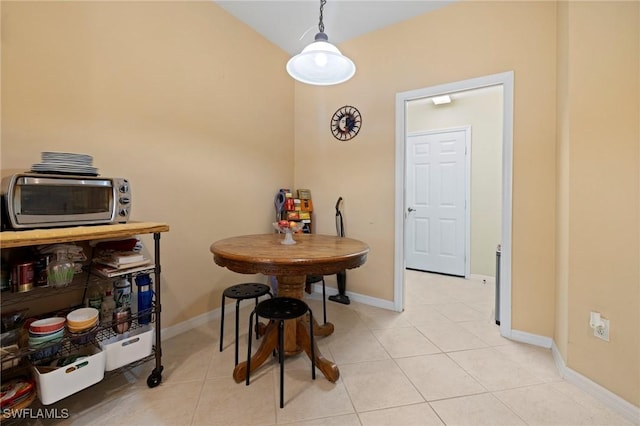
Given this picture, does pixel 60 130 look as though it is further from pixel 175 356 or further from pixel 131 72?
pixel 175 356

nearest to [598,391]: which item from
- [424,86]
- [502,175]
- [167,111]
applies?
[502,175]

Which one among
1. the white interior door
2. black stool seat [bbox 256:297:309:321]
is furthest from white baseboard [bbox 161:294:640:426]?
the white interior door

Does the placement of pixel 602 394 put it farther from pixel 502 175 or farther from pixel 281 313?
pixel 281 313

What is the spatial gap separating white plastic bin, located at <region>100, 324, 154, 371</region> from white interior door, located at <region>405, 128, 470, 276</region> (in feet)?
12.2

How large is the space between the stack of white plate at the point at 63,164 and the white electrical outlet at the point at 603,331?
116 inches

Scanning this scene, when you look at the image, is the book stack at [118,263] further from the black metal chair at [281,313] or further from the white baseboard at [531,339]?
the white baseboard at [531,339]

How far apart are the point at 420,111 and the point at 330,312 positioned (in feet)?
11.0

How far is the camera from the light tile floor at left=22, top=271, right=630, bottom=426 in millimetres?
1371

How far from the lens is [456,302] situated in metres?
2.97

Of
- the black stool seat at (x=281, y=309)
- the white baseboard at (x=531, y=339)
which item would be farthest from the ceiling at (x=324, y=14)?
the white baseboard at (x=531, y=339)

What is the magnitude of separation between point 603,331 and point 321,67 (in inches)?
91.2

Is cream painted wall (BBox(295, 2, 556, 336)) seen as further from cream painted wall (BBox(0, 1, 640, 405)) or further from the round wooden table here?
the round wooden table

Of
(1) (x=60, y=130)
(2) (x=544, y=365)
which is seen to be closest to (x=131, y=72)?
(1) (x=60, y=130)

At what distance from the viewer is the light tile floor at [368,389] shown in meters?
1.37
